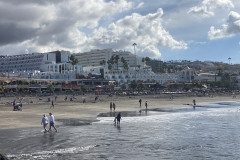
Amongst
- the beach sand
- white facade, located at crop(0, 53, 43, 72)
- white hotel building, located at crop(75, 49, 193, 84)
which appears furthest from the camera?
white facade, located at crop(0, 53, 43, 72)

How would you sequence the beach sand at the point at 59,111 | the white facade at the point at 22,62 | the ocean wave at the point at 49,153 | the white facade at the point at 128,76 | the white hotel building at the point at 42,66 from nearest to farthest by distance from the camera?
the ocean wave at the point at 49,153 → the beach sand at the point at 59,111 → the white hotel building at the point at 42,66 → the white facade at the point at 128,76 → the white facade at the point at 22,62

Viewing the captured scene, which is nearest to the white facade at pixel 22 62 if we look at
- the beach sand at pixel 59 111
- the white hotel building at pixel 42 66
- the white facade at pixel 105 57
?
the white hotel building at pixel 42 66

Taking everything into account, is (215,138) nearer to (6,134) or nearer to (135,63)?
(6,134)

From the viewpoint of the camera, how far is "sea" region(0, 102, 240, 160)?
16.5 m

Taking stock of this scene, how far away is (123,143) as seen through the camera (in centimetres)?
1961

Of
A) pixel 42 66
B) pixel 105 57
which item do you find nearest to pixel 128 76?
pixel 42 66

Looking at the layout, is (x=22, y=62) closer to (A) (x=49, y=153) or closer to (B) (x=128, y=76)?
(B) (x=128, y=76)

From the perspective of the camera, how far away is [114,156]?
53.3 feet

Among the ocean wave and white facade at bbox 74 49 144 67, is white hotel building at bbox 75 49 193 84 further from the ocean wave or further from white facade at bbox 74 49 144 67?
the ocean wave

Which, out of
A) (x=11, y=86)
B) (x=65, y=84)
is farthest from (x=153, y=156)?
(x=65, y=84)

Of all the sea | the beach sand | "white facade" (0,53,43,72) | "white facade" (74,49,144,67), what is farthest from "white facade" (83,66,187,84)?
the sea

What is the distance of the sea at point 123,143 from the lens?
16469mm

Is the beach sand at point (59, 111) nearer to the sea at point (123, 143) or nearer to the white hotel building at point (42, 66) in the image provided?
the sea at point (123, 143)

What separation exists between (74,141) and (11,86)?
236ft
